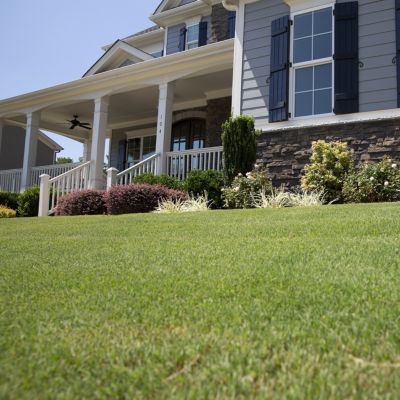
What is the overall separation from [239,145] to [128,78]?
5190 mm

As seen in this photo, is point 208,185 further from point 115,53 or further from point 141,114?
point 115,53

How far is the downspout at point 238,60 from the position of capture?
9.74 m

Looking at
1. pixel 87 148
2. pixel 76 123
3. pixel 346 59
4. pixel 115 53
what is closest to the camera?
pixel 346 59

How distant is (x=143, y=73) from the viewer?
1202cm

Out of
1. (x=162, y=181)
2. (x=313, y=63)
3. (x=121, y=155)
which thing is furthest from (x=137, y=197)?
(x=121, y=155)

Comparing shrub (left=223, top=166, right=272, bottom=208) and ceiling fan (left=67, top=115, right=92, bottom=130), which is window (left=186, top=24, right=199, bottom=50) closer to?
ceiling fan (left=67, top=115, right=92, bottom=130)

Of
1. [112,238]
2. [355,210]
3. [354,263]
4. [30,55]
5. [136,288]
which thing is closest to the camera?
[136,288]

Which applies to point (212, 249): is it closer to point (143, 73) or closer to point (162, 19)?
point (143, 73)

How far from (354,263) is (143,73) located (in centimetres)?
1032

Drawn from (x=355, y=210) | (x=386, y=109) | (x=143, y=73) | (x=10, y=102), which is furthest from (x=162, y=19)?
(x=355, y=210)

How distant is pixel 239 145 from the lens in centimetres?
874

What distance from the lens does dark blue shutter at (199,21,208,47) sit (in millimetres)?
14906

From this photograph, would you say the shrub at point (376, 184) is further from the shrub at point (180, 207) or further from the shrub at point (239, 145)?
the shrub at point (180, 207)

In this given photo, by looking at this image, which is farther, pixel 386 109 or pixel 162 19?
pixel 162 19
